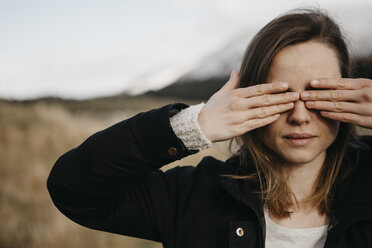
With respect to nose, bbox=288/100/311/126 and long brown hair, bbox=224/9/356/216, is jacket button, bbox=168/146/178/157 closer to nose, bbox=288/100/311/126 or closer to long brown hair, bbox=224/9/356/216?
long brown hair, bbox=224/9/356/216

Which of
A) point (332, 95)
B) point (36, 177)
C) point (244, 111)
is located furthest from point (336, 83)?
point (36, 177)

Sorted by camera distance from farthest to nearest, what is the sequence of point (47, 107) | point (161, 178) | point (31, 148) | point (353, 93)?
point (47, 107)
point (31, 148)
point (161, 178)
point (353, 93)

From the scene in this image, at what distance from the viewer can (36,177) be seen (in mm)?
5164

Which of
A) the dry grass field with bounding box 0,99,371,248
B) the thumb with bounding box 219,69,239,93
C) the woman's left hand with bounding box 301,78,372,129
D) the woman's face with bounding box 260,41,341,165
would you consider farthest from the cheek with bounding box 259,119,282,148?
the dry grass field with bounding box 0,99,371,248

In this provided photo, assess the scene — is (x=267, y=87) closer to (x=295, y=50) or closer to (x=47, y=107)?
(x=295, y=50)

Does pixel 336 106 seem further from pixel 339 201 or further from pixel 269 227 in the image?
pixel 269 227

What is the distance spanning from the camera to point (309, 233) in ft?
6.50

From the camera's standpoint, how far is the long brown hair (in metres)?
2.04

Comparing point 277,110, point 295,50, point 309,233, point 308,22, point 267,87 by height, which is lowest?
point 309,233

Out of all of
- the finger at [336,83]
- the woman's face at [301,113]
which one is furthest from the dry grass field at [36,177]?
the finger at [336,83]

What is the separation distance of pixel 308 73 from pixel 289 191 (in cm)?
75

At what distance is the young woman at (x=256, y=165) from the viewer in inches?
71.9

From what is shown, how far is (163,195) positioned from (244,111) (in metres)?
0.70

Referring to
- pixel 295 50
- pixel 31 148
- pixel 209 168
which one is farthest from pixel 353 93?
pixel 31 148
